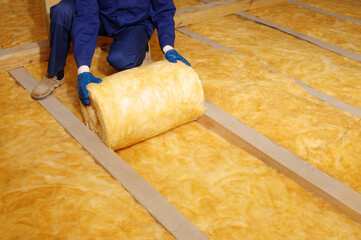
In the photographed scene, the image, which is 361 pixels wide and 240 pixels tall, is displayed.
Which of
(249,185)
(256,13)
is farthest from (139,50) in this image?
(256,13)

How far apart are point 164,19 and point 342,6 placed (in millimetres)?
3226

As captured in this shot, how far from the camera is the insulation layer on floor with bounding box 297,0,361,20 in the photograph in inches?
171

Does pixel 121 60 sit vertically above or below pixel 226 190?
above

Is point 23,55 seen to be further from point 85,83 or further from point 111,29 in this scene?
point 85,83

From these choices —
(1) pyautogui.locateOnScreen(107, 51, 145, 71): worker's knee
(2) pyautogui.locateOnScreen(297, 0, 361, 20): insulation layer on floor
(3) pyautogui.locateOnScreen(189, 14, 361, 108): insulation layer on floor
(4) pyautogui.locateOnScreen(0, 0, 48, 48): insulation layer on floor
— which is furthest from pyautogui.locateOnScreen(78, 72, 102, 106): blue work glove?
(2) pyautogui.locateOnScreen(297, 0, 361, 20): insulation layer on floor

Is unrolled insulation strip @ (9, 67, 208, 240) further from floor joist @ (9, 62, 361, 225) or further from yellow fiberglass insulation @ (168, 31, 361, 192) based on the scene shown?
yellow fiberglass insulation @ (168, 31, 361, 192)

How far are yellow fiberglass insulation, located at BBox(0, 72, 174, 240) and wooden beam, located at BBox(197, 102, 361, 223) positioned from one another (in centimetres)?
79

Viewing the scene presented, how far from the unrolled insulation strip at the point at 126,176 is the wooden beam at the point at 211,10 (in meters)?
1.85

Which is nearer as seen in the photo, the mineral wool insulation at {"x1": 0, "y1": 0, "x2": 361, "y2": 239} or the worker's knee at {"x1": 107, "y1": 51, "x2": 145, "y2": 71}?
the mineral wool insulation at {"x1": 0, "y1": 0, "x2": 361, "y2": 239}

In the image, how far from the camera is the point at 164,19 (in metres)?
2.43

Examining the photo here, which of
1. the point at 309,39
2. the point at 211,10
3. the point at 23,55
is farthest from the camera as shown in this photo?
the point at 211,10

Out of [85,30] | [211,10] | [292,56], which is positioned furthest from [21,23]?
[292,56]

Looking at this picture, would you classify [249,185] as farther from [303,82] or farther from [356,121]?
[303,82]

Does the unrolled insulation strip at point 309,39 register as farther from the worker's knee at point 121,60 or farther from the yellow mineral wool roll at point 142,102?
the worker's knee at point 121,60
